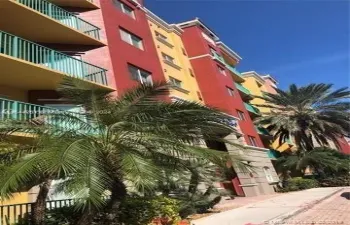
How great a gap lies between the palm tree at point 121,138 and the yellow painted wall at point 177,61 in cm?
1789

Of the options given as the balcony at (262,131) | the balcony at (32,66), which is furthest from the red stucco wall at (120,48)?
the balcony at (262,131)

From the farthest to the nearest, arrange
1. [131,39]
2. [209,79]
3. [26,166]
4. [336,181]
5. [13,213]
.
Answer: [336,181] → [209,79] → [131,39] → [13,213] → [26,166]

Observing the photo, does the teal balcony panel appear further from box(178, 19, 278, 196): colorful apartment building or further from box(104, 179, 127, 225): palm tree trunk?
box(104, 179, 127, 225): palm tree trunk

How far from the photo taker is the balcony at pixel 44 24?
16.0 m

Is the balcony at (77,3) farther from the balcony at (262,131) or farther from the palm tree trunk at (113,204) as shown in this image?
the balcony at (262,131)

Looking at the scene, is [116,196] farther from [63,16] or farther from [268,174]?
[268,174]

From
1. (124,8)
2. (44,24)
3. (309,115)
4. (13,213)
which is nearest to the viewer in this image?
(13,213)

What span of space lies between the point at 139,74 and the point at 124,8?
5.90m

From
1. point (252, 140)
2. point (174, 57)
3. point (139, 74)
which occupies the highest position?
point (174, 57)

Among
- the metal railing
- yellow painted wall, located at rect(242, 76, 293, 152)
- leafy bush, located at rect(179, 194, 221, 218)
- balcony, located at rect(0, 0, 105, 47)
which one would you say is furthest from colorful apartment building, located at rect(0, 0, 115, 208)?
yellow painted wall, located at rect(242, 76, 293, 152)

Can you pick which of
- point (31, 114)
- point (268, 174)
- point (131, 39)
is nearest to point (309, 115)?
point (268, 174)

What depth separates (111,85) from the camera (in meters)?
19.1

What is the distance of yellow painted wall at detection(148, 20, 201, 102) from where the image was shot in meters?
Result: 30.0

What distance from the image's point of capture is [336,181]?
114 feet
